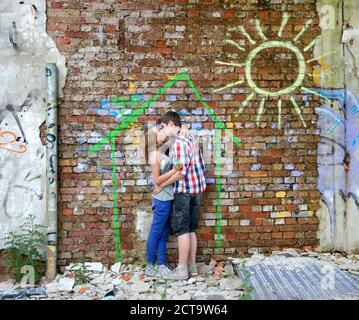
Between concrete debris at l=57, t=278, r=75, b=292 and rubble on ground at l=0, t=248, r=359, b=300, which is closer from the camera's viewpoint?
rubble on ground at l=0, t=248, r=359, b=300

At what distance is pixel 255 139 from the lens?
485 cm

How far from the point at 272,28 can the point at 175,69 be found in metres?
1.13

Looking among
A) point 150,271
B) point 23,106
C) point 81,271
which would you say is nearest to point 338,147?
point 150,271

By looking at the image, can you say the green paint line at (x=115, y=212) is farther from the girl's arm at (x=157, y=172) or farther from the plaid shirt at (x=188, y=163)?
the plaid shirt at (x=188, y=163)

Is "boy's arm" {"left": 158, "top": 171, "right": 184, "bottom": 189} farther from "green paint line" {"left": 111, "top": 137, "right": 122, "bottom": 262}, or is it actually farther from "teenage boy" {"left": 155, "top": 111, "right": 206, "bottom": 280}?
"green paint line" {"left": 111, "top": 137, "right": 122, "bottom": 262}

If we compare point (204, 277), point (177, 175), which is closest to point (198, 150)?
point (177, 175)

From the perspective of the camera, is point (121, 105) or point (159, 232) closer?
point (159, 232)

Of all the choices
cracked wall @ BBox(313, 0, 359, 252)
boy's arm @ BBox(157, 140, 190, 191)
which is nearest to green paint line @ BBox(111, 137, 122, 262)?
boy's arm @ BBox(157, 140, 190, 191)

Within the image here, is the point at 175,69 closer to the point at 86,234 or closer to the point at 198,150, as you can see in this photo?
the point at 198,150

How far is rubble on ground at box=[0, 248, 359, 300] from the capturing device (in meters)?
4.24

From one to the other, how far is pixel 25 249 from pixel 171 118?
77.5 inches

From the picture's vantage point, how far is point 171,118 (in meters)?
4.52

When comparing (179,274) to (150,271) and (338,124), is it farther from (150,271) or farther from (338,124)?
(338,124)

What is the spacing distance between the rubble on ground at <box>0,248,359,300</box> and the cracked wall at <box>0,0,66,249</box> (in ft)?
2.25
